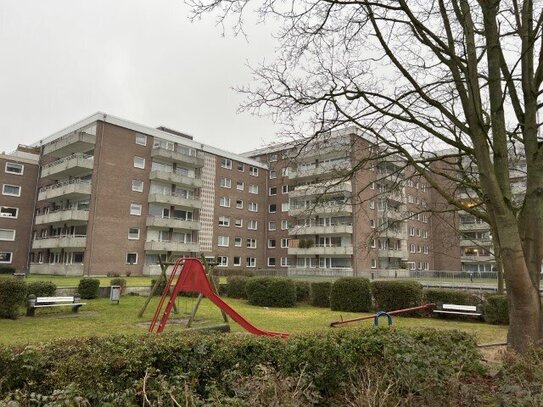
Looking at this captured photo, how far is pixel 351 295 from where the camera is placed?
60.0 feet

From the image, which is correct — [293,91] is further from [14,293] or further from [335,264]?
[335,264]

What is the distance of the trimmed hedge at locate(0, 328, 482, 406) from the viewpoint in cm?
422

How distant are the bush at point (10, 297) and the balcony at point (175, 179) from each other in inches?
1215

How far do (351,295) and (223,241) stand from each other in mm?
34863

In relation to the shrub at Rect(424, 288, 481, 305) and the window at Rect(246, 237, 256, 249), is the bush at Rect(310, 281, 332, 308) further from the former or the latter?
the window at Rect(246, 237, 256, 249)

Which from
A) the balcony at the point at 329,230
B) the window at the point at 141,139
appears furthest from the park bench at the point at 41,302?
the balcony at the point at 329,230

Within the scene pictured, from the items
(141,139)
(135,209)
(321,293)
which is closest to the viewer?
(321,293)

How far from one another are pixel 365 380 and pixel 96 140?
40009 mm

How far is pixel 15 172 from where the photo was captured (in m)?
45.4

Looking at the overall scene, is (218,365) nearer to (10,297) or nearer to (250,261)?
(10,297)

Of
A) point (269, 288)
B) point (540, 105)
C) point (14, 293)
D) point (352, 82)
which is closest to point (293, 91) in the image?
point (352, 82)

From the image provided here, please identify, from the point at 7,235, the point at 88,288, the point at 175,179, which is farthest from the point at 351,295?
the point at 7,235

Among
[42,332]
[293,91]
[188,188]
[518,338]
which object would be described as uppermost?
[188,188]

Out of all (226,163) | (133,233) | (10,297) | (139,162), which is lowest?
(10,297)
